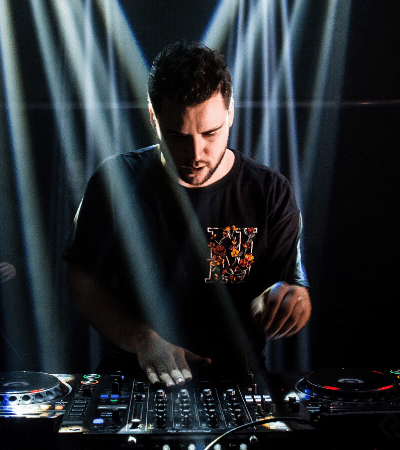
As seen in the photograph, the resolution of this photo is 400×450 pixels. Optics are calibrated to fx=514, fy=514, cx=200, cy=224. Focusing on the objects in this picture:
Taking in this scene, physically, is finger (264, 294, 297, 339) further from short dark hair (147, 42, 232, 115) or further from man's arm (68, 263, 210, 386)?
short dark hair (147, 42, 232, 115)

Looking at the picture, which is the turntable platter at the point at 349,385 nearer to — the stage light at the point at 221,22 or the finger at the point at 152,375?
the finger at the point at 152,375

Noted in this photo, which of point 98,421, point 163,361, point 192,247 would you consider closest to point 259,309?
point 163,361

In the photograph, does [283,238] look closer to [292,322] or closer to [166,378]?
[292,322]

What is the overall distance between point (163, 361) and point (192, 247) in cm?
62

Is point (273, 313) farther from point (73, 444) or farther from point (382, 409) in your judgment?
point (73, 444)

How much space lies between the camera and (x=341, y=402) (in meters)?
1.37

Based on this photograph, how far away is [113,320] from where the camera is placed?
6.91 ft

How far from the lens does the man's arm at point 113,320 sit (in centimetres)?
185

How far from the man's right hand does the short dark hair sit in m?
0.89

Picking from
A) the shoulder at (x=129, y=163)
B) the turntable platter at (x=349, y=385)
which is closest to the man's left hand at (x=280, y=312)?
the turntable platter at (x=349, y=385)

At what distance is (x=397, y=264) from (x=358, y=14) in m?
1.57

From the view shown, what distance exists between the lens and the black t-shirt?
219 centimetres

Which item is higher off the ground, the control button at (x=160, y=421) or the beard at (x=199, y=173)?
the beard at (x=199, y=173)

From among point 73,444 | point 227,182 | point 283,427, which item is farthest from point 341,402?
point 227,182
